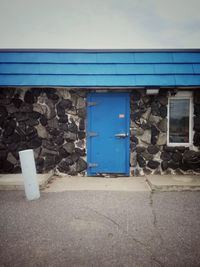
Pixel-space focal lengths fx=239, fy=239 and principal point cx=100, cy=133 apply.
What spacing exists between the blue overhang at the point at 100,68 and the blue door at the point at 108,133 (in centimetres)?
59

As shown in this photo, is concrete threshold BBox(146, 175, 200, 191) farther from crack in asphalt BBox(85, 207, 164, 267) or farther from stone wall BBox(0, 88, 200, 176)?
crack in asphalt BBox(85, 207, 164, 267)

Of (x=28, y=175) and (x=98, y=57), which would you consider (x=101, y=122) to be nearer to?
(x=98, y=57)

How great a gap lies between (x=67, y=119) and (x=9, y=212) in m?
3.43

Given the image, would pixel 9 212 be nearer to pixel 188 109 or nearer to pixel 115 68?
pixel 115 68

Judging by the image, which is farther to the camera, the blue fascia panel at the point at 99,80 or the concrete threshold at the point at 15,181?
the blue fascia panel at the point at 99,80

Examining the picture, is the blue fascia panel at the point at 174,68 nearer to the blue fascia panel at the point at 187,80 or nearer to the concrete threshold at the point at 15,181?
the blue fascia panel at the point at 187,80

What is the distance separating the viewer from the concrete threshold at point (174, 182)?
612 centimetres

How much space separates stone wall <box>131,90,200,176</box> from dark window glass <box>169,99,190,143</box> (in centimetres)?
25

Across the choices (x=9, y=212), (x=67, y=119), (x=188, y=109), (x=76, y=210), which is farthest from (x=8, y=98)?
(x=188, y=109)

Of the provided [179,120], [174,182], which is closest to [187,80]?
[179,120]

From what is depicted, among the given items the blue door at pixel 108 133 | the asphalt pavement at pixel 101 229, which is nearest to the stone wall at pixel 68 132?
the blue door at pixel 108 133

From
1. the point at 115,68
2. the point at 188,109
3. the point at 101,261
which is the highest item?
the point at 115,68

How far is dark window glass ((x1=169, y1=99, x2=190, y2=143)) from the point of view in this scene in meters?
7.50

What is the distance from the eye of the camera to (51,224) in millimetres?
4223
